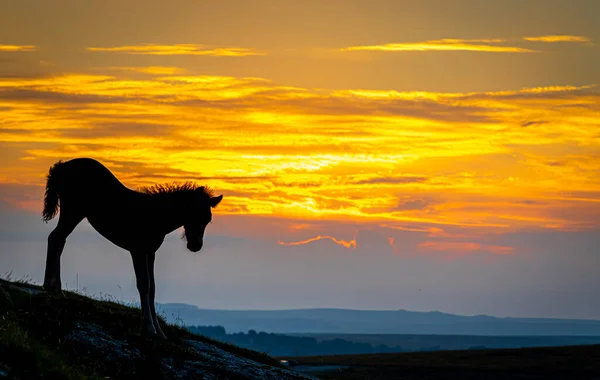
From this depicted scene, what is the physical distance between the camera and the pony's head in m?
23.2

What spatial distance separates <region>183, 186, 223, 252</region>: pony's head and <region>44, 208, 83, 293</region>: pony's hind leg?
3.77m

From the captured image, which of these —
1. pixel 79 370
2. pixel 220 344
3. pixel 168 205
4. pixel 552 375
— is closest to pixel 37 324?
pixel 79 370

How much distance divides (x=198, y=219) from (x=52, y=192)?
496cm

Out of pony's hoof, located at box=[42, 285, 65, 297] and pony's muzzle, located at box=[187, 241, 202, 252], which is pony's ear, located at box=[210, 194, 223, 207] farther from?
pony's hoof, located at box=[42, 285, 65, 297]

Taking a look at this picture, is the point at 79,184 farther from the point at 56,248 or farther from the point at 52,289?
the point at 52,289

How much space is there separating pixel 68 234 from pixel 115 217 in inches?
72.2

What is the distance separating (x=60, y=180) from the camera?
82.4 feet

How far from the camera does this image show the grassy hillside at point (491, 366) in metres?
56.2

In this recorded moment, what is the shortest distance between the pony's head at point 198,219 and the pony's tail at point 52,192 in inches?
177

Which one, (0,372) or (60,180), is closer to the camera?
(0,372)

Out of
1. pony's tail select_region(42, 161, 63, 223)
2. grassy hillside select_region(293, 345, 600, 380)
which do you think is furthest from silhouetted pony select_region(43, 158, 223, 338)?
grassy hillside select_region(293, 345, 600, 380)

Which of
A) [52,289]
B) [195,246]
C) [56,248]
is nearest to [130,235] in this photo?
[195,246]

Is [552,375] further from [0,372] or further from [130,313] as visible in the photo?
[0,372]

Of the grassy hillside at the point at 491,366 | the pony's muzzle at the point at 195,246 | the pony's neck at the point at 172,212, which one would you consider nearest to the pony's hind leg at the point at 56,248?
the pony's neck at the point at 172,212
